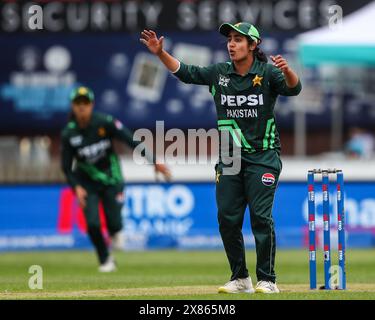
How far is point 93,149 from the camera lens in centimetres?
1541

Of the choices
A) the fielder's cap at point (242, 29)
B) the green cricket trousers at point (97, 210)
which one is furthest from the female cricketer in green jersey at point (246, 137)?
the green cricket trousers at point (97, 210)

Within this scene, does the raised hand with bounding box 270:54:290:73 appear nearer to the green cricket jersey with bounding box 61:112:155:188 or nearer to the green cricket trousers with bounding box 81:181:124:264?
the green cricket jersey with bounding box 61:112:155:188

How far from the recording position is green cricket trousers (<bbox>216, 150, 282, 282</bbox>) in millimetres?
10414

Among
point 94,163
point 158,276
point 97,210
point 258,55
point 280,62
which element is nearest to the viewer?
point 280,62

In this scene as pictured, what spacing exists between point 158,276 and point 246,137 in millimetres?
3968

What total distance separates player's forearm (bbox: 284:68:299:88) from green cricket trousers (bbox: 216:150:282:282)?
0.70m

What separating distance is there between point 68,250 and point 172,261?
3996mm

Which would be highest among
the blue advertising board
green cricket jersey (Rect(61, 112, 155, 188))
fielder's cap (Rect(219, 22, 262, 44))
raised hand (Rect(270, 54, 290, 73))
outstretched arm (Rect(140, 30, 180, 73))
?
fielder's cap (Rect(219, 22, 262, 44))

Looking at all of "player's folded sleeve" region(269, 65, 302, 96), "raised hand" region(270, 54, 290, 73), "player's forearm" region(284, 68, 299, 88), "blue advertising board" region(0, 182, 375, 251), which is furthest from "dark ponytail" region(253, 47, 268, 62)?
"blue advertising board" region(0, 182, 375, 251)

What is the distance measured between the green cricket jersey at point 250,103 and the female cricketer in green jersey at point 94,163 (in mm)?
4523

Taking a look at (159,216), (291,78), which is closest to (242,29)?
(291,78)

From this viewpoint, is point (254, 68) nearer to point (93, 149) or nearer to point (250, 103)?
point (250, 103)

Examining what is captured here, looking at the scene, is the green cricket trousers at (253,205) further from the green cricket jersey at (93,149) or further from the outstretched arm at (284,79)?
the green cricket jersey at (93,149)

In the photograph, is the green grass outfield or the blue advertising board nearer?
the green grass outfield
